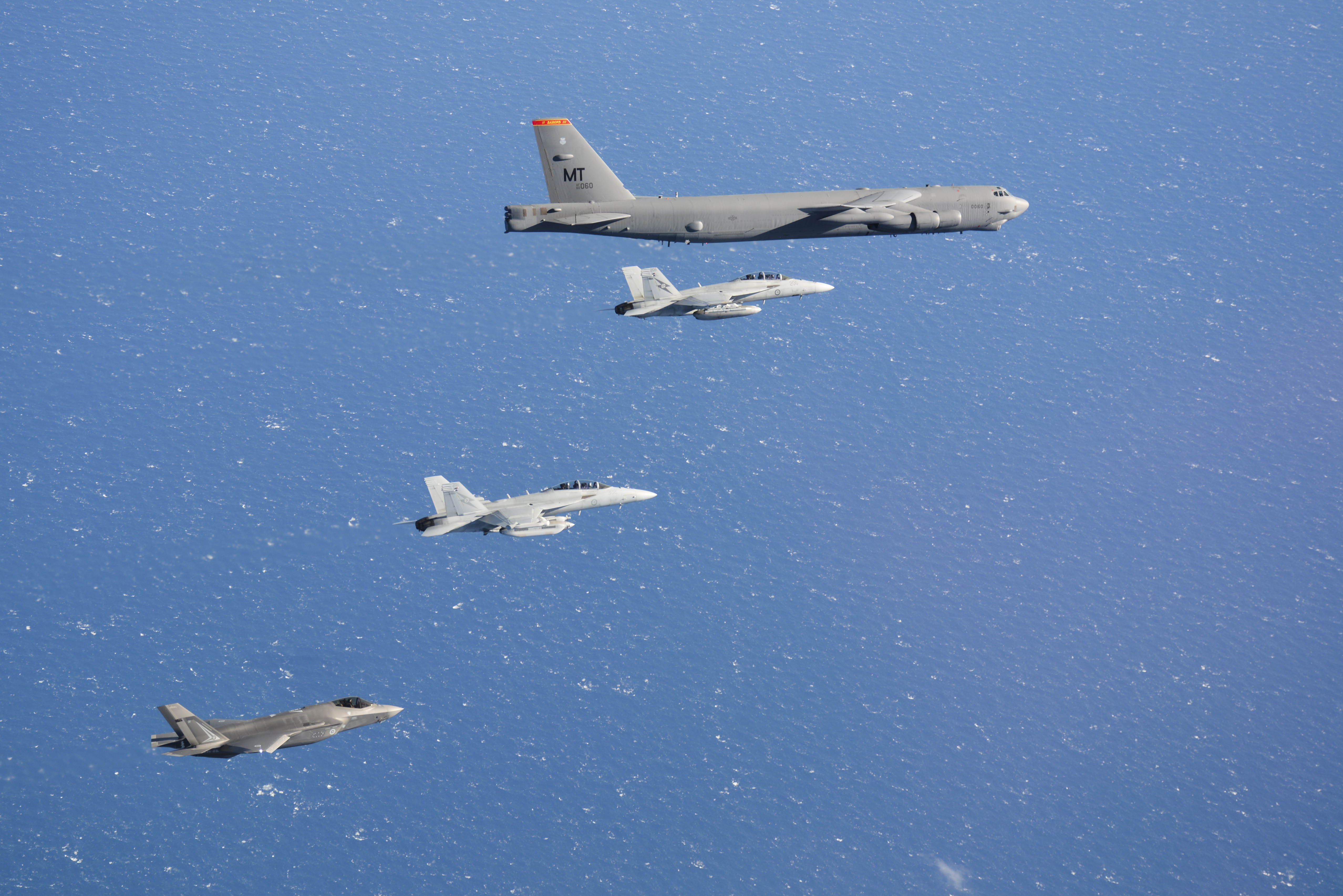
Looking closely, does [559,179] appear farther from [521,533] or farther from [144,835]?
[144,835]

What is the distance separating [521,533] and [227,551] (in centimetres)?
3614

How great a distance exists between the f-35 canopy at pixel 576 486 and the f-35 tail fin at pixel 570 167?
2267cm

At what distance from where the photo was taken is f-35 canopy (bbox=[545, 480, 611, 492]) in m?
119

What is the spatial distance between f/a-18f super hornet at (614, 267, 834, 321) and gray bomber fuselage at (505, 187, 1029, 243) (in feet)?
12.5

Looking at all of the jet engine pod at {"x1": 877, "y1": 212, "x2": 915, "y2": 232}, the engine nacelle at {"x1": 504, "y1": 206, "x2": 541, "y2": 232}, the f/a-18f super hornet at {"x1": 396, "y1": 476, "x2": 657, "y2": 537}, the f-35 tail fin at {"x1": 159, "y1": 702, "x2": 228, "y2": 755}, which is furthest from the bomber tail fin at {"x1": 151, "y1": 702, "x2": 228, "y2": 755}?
the jet engine pod at {"x1": 877, "y1": 212, "x2": 915, "y2": 232}

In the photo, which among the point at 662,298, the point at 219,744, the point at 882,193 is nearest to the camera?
the point at 219,744

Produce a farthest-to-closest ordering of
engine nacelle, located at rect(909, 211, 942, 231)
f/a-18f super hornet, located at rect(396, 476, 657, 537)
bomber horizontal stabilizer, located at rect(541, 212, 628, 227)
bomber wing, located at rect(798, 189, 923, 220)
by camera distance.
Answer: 1. engine nacelle, located at rect(909, 211, 942, 231)
2. bomber wing, located at rect(798, 189, 923, 220)
3. bomber horizontal stabilizer, located at rect(541, 212, 628, 227)
4. f/a-18f super hornet, located at rect(396, 476, 657, 537)

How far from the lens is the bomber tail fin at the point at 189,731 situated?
10662 centimetres

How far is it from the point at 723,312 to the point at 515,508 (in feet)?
76.4

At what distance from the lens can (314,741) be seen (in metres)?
110

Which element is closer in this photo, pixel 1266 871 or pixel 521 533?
pixel 521 533

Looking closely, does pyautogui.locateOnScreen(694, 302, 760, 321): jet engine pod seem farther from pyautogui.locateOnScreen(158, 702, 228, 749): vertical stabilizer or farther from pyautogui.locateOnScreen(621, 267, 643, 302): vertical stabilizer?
pyautogui.locateOnScreen(158, 702, 228, 749): vertical stabilizer

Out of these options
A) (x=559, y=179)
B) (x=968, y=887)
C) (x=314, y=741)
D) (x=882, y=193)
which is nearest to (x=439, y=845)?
(x=314, y=741)

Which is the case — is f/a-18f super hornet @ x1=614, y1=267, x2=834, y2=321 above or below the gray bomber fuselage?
below
